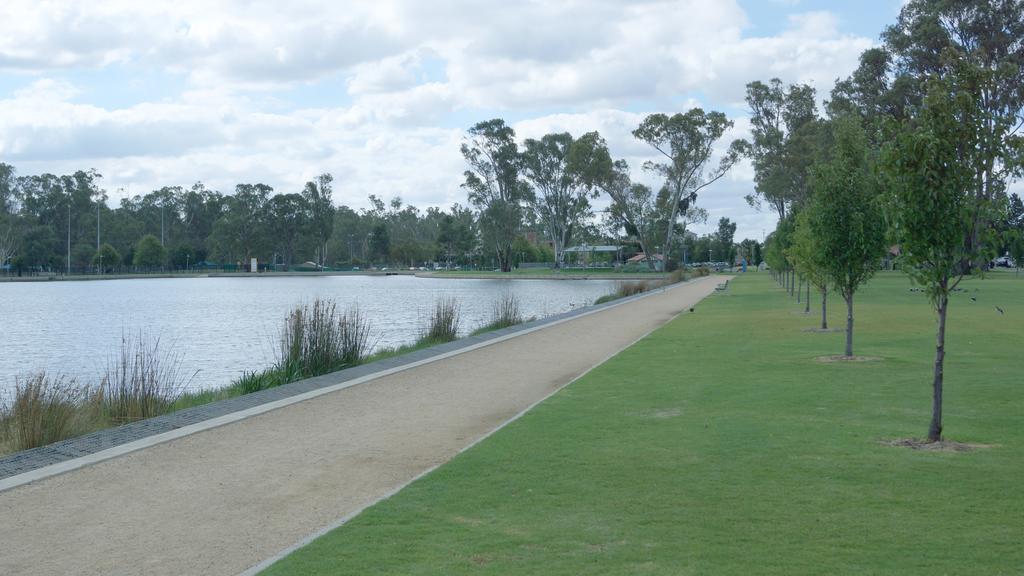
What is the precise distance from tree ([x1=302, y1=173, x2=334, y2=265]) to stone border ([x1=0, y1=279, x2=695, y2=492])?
124049mm

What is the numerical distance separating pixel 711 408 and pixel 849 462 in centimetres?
302

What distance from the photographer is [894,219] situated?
9180 mm

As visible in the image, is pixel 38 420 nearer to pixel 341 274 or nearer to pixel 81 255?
pixel 81 255

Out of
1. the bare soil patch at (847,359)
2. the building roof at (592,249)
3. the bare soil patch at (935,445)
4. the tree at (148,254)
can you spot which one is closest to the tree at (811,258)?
the bare soil patch at (847,359)

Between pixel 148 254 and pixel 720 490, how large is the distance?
12334 centimetres

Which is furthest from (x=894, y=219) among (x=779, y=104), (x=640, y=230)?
(x=640, y=230)

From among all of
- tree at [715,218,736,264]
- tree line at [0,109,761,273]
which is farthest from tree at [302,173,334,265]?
tree at [715,218,736,264]

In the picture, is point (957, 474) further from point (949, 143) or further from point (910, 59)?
point (910, 59)

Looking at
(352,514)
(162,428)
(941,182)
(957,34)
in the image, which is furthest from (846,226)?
(957,34)

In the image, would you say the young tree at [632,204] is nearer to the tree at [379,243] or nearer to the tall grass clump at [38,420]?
the tree at [379,243]

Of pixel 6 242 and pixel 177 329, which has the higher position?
pixel 6 242

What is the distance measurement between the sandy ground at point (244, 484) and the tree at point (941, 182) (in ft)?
15.6

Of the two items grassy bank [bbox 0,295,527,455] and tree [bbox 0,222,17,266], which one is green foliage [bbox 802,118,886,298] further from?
tree [bbox 0,222,17,266]

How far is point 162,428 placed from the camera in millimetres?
9773
